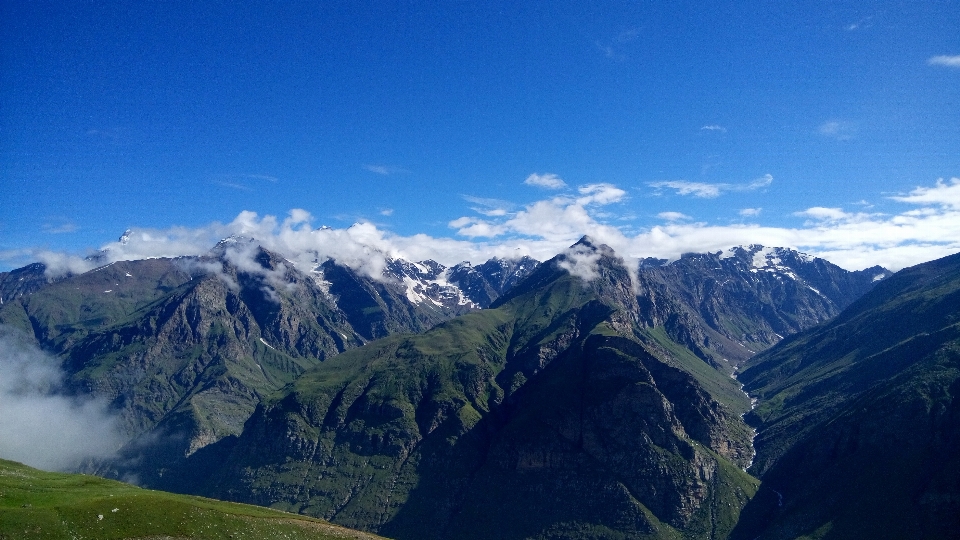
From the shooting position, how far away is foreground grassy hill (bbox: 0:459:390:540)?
101312 millimetres

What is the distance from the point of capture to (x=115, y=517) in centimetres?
10900

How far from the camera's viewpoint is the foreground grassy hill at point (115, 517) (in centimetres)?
10131

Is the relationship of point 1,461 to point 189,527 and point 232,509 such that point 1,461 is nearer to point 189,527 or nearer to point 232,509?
point 232,509

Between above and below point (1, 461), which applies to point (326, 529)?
below

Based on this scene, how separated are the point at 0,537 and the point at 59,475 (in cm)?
5997

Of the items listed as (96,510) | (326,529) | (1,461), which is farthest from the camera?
(1,461)

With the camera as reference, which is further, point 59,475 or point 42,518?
point 59,475

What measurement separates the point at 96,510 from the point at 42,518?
28.0 feet

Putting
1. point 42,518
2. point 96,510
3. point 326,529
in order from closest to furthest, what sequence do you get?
point 42,518
point 96,510
point 326,529

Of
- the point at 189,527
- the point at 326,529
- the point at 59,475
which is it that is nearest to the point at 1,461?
the point at 59,475

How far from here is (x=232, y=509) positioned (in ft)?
444

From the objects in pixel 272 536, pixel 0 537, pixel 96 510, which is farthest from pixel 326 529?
pixel 0 537

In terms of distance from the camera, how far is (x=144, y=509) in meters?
114

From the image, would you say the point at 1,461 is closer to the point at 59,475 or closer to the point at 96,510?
the point at 59,475
